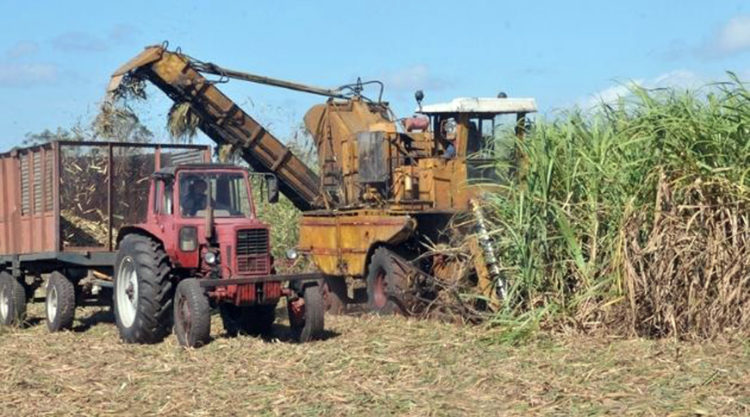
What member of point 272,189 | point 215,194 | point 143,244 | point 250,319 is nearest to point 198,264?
point 143,244

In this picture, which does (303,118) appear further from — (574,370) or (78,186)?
(574,370)

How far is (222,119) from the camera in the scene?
691 inches

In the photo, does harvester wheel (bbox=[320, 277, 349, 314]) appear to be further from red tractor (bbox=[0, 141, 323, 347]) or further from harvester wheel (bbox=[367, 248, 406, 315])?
red tractor (bbox=[0, 141, 323, 347])

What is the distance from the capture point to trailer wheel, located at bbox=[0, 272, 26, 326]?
596 inches

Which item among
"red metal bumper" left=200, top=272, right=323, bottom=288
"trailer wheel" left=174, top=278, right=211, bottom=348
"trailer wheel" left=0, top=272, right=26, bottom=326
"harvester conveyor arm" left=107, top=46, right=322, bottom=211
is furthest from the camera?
"harvester conveyor arm" left=107, top=46, right=322, bottom=211

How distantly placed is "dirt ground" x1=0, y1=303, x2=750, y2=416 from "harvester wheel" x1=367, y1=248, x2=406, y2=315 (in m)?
1.92

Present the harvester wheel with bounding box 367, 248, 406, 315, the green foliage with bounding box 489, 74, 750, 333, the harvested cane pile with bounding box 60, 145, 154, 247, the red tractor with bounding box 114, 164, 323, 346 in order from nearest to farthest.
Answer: the green foliage with bounding box 489, 74, 750, 333, the red tractor with bounding box 114, 164, 323, 346, the harvester wheel with bounding box 367, 248, 406, 315, the harvested cane pile with bounding box 60, 145, 154, 247

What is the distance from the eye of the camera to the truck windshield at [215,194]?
12391 mm

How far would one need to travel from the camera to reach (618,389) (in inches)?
316

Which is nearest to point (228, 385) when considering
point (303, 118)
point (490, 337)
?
point (490, 337)

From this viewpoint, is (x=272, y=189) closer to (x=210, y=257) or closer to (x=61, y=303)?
(x=210, y=257)

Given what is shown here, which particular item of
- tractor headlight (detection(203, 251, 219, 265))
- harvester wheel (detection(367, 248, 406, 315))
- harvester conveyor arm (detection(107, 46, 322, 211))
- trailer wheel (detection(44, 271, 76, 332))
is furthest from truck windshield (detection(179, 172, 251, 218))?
harvester conveyor arm (detection(107, 46, 322, 211))

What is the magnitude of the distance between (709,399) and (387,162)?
8.31 meters

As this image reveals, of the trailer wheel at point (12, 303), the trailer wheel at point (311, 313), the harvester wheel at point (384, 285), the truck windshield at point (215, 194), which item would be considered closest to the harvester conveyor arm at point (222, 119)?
the trailer wheel at point (12, 303)
